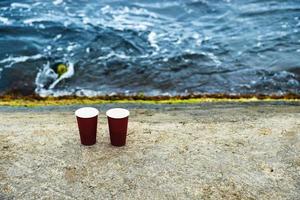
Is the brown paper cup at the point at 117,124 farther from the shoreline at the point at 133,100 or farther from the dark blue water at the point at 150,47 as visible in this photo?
the dark blue water at the point at 150,47

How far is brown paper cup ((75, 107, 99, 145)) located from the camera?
593 cm

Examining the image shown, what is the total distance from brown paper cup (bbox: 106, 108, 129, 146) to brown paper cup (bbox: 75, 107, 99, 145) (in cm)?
21

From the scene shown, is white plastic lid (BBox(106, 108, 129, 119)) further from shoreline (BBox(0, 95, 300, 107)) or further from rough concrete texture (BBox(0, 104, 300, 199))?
shoreline (BBox(0, 95, 300, 107))

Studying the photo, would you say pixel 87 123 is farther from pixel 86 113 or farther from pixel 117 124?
pixel 117 124

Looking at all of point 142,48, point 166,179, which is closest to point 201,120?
point 166,179

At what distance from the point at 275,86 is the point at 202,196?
7.50m

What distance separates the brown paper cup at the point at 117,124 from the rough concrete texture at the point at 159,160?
13cm

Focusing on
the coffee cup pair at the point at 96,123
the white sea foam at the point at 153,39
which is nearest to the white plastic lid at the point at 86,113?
the coffee cup pair at the point at 96,123

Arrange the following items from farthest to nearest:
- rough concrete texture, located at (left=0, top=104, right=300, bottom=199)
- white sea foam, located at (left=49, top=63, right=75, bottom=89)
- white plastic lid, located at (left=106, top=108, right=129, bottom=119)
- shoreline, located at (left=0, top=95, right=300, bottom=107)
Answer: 1. white sea foam, located at (left=49, top=63, right=75, bottom=89)
2. shoreline, located at (left=0, top=95, right=300, bottom=107)
3. white plastic lid, located at (left=106, top=108, right=129, bottom=119)
4. rough concrete texture, located at (left=0, top=104, right=300, bottom=199)

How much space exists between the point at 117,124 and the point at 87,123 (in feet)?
1.34

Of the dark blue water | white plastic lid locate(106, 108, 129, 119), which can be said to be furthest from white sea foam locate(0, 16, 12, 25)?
white plastic lid locate(106, 108, 129, 119)

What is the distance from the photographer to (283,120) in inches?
299

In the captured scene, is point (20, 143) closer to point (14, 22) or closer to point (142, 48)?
point (142, 48)

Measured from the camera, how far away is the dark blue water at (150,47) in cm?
1240
